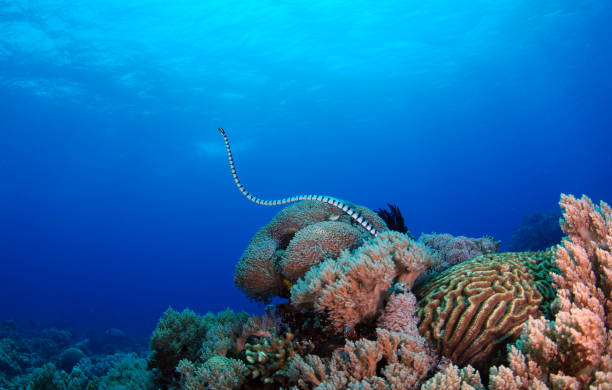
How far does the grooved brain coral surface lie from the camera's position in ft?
10.0

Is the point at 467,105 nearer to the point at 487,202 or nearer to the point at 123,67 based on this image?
the point at 123,67

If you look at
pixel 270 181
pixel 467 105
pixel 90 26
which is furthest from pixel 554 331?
pixel 270 181

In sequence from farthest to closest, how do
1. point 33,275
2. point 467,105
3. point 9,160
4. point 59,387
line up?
point 33,275
point 467,105
point 9,160
point 59,387

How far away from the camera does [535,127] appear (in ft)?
264

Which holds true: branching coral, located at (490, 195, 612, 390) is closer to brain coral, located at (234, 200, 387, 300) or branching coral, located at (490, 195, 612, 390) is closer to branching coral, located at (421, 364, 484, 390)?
branching coral, located at (421, 364, 484, 390)

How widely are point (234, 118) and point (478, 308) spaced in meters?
44.5

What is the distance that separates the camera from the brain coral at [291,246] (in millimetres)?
4645

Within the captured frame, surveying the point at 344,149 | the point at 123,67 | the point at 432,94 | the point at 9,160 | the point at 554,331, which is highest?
the point at 344,149

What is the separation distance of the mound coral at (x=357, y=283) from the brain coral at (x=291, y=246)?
0.92m

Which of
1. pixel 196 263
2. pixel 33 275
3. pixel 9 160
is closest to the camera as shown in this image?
pixel 9 160

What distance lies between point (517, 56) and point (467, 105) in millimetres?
15658

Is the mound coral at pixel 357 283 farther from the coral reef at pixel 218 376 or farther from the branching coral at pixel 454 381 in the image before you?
the branching coral at pixel 454 381

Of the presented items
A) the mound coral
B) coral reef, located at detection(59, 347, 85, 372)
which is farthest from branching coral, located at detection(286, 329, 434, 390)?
coral reef, located at detection(59, 347, 85, 372)

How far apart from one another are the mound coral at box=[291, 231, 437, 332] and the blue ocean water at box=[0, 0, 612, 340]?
28517 millimetres
